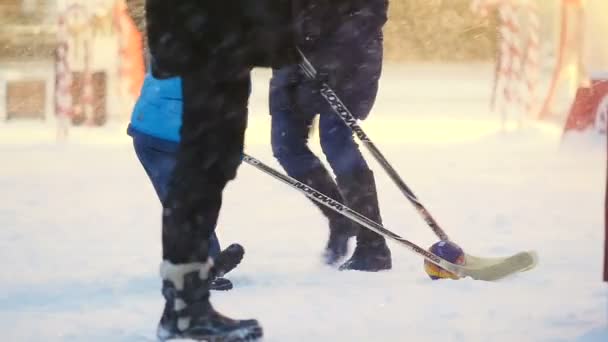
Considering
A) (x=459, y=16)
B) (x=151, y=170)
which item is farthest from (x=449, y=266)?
(x=459, y=16)

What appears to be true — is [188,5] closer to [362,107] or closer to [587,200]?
[362,107]

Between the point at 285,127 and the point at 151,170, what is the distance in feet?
1.90

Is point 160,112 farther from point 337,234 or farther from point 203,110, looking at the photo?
point 337,234

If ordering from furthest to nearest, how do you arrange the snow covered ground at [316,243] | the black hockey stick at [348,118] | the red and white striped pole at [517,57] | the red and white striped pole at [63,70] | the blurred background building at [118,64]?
the red and white striped pole at [517,57]
the blurred background building at [118,64]
the red and white striped pole at [63,70]
the black hockey stick at [348,118]
the snow covered ground at [316,243]

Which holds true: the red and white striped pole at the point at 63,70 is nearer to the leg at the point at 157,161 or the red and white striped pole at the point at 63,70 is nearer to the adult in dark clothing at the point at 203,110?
the leg at the point at 157,161

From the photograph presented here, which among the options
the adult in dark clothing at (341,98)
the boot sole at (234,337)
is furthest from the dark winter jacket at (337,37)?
the boot sole at (234,337)

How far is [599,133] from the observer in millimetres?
5656

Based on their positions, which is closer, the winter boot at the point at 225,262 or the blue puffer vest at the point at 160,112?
the blue puffer vest at the point at 160,112

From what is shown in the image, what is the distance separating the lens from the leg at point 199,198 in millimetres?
1970

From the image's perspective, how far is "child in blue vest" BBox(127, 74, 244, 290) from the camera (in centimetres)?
249

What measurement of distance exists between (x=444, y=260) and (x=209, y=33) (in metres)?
1.09

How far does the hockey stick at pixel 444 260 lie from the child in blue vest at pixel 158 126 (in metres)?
0.22

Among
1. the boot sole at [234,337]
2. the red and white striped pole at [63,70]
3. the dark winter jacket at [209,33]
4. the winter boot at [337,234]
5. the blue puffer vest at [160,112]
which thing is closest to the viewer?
the dark winter jacket at [209,33]

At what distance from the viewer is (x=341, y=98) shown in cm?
297
